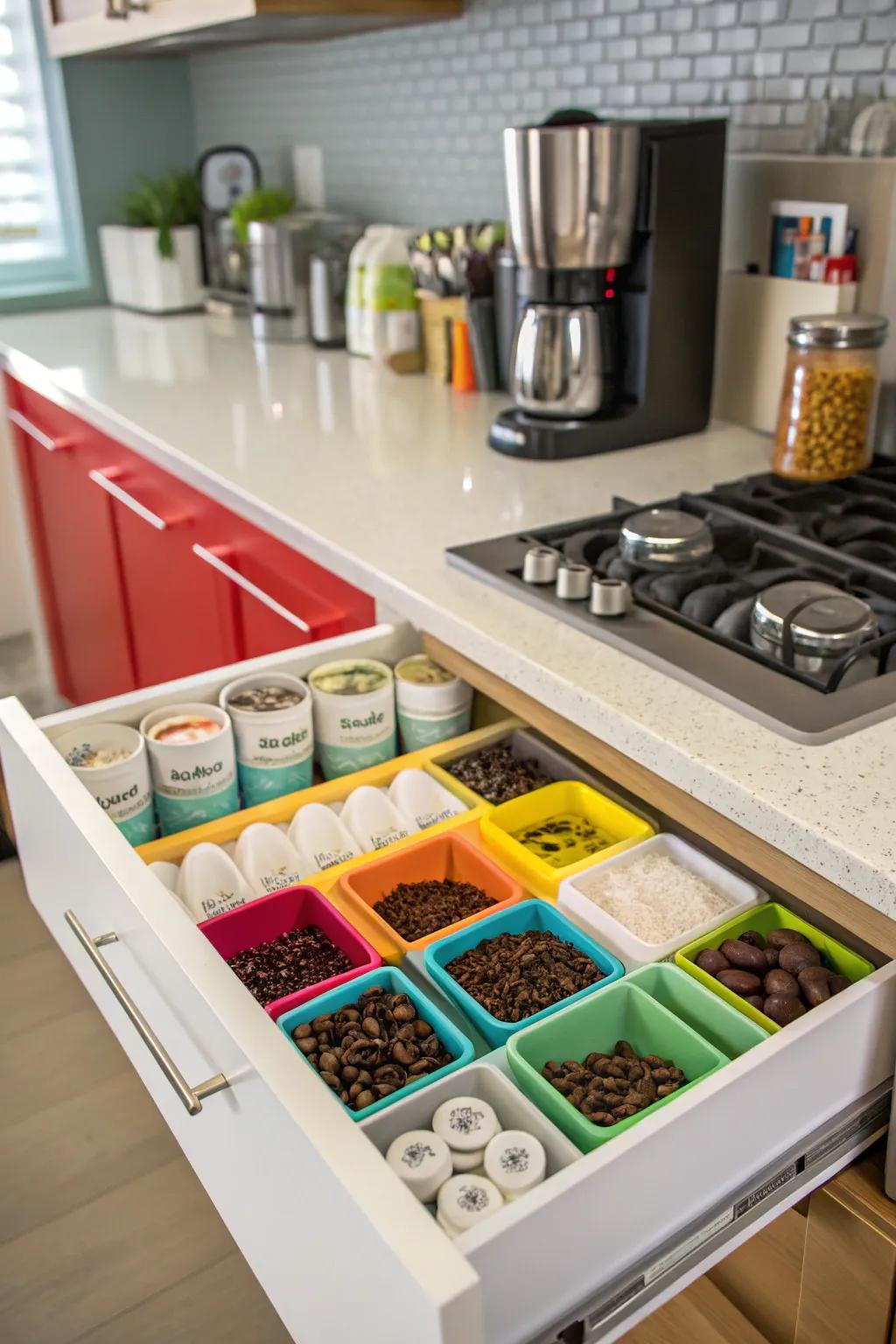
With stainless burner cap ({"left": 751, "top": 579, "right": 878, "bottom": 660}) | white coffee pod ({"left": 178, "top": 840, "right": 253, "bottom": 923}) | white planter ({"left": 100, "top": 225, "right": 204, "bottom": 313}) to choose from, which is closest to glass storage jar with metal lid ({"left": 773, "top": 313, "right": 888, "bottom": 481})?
stainless burner cap ({"left": 751, "top": 579, "right": 878, "bottom": 660})

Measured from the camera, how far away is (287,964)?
3.06ft

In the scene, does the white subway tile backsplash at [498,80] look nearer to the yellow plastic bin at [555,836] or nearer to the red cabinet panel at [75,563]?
the red cabinet panel at [75,563]

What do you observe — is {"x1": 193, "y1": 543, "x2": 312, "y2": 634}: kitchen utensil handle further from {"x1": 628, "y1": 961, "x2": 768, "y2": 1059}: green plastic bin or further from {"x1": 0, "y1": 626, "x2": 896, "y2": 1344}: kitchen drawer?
{"x1": 628, "y1": 961, "x2": 768, "y2": 1059}: green plastic bin

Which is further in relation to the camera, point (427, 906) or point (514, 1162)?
point (427, 906)

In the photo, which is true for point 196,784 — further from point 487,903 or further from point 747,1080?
point 747,1080

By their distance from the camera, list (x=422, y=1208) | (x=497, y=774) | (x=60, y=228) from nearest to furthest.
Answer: (x=422, y=1208)
(x=497, y=774)
(x=60, y=228)

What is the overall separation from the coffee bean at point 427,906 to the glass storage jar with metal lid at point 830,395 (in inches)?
31.0

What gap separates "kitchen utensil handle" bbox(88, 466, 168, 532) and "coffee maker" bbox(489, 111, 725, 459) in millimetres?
611

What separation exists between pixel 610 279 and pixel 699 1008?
43.7 inches

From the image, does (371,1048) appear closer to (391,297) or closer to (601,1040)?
(601,1040)

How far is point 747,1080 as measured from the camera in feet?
2.37

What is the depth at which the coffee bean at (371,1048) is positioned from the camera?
0.79 meters

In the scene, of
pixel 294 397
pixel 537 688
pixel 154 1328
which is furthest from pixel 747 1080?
pixel 294 397

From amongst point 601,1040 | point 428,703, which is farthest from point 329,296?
point 601,1040
